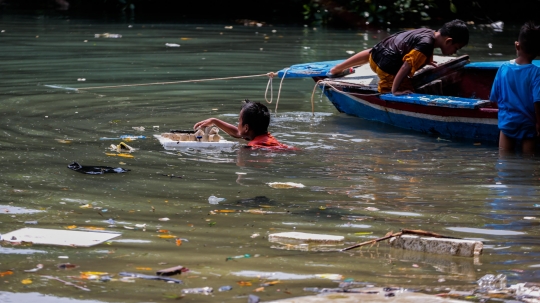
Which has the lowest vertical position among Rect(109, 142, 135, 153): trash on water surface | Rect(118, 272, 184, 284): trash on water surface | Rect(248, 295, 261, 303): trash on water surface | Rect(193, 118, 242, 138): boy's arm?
Rect(109, 142, 135, 153): trash on water surface

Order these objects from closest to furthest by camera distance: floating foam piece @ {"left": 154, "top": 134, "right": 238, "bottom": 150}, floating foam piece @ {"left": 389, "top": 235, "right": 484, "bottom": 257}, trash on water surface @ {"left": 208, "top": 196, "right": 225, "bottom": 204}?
floating foam piece @ {"left": 389, "top": 235, "right": 484, "bottom": 257} → trash on water surface @ {"left": 208, "top": 196, "right": 225, "bottom": 204} → floating foam piece @ {"left": 154, "top": 134, "right": 238, "bottom": 150}

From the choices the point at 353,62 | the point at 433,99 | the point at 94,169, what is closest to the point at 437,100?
the point at 433,99

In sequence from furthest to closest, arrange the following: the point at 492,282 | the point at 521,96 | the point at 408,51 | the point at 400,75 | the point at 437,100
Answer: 1. the point at 408,51
2. the point at 400,75
3. the point at 437,100
4. the point at 521,96
5. the point at 492,282

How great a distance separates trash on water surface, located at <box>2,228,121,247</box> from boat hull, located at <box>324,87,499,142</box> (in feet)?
14.1

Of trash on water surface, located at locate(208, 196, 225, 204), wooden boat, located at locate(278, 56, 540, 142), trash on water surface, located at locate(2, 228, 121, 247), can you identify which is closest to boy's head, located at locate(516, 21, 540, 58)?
wooden boat, located at locate(278, 56, 540, 142)

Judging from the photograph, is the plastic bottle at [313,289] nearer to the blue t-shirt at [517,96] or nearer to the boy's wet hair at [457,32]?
the blue t-shirt at [517,96]

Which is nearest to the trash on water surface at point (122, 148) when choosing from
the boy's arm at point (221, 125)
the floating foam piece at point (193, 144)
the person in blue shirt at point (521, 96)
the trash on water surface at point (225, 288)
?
the floating foam piece at point (193, 144)

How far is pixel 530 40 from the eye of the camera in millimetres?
6875

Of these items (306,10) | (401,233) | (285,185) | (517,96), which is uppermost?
(306,10)

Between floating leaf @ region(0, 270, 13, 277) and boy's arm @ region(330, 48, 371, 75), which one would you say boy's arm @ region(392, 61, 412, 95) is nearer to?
boy's arm @ region(330, 48, 371, 75)

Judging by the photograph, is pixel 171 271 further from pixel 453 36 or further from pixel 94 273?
pixel 453 36

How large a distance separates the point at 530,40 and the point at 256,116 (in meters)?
2.25

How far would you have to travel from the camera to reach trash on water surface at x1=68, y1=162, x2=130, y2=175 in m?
6.00

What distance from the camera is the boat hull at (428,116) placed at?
Result: 7.74 metres
